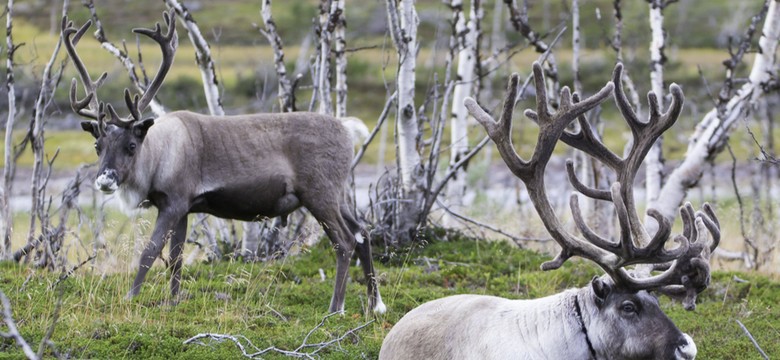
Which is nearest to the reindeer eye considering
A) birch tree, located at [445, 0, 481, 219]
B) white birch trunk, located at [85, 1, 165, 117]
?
white birch trunk, located at [85, 1, 165, 117]

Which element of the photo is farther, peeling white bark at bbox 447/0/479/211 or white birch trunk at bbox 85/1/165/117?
peeling white bark at bbox 447/0/479/211

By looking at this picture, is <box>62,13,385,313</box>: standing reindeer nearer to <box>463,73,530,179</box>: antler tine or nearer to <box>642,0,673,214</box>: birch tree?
<box>463,73,530,179</box>: antler tine

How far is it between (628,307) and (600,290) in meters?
0.17

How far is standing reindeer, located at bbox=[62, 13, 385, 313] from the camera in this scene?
806 centimetres

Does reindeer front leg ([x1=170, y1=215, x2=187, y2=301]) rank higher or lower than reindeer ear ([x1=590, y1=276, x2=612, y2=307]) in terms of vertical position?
lower

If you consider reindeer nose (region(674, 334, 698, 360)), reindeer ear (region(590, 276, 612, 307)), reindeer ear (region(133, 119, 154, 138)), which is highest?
reindeer ear (region(133, 119, 154, 138))

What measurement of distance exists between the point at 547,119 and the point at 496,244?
5199 mm

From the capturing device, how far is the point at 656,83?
38.1 feet

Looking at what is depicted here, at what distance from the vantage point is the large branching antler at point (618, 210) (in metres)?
5.41

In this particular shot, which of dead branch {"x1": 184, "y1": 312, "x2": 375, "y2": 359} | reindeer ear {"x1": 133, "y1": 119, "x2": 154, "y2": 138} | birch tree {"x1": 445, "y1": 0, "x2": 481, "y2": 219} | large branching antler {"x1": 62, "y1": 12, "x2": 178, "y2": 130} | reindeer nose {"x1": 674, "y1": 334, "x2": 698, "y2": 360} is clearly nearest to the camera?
reindeer nose {"x1": 674, "y1": 334, "x2": 698, "y2": 360}

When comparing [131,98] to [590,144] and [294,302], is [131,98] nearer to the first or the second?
[294,302]

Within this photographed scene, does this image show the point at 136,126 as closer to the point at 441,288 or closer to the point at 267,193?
the point at 267,193

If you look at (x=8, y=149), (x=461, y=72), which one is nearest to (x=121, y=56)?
(x=8, y=149)

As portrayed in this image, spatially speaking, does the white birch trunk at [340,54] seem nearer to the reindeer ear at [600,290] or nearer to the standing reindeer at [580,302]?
the standing reindeer at [580,302]
